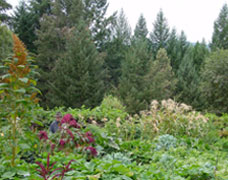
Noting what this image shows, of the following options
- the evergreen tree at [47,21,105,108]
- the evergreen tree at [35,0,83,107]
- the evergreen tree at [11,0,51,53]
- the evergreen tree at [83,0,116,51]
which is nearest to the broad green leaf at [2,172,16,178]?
the evergreen tree at [47,21,105,108]

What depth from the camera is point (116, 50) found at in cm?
2081

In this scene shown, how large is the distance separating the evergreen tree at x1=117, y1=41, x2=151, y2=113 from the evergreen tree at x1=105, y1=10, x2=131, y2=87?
7.89ft

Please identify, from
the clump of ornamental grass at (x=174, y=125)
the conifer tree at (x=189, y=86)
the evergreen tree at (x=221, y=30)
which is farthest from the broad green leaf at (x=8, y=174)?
the evergreen tree at (x=221, y=30)

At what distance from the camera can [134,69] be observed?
685 inches

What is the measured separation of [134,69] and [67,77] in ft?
16.7

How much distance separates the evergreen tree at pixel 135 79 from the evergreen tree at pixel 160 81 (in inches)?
15.3

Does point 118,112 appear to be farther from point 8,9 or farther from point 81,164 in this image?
point 8,9

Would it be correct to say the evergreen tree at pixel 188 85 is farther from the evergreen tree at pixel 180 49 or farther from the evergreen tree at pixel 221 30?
the evergreen tree at pixel 221 30

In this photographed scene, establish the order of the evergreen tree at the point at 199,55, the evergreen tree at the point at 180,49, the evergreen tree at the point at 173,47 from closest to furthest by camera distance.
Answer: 1. the evergreen tree at the point at 180,49
2. the evergreen tree at the point at 173,47
3. the evergreen tree at the point at 199,55

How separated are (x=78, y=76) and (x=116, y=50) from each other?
21.7ft

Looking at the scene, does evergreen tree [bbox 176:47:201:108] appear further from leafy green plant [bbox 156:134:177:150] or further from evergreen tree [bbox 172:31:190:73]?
leafy green plant [bbox 156:134:177:150]

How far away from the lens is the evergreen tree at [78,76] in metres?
14.7

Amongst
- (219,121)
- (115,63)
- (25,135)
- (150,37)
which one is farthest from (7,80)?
(150,37)

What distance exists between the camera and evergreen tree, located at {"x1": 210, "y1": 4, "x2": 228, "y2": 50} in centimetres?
2377
